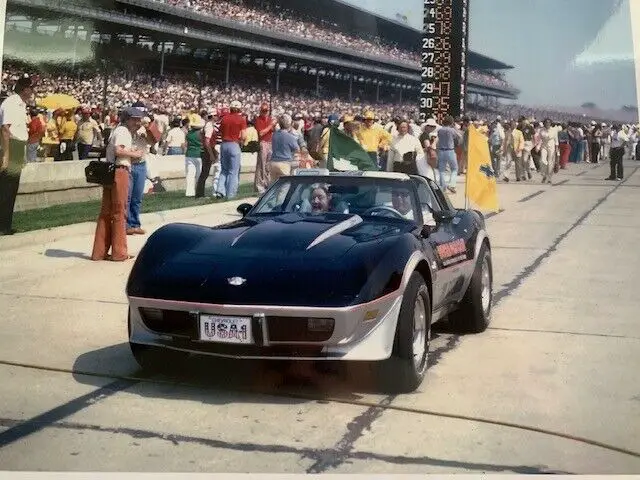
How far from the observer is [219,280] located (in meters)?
4.55

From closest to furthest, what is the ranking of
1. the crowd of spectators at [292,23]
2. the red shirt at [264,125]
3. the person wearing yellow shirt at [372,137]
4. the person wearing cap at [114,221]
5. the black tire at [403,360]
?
the black tire at [403,360], the person wearing cap at [114,221], the person wearing yellow shirt at [372,137], the red shirt at [264,125], the crowd of spectators at [292,23]

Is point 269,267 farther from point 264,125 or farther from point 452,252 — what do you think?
point 264,125

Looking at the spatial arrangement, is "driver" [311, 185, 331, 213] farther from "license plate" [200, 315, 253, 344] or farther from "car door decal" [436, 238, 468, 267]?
"license plate" [200, 315, 253, 344]

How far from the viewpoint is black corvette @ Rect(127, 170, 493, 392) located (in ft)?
14.6

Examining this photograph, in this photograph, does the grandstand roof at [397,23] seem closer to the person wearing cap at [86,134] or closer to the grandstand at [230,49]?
the grandstand at [230,49]

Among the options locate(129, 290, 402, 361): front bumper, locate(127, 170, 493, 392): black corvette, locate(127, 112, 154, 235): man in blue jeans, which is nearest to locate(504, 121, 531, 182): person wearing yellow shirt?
locate(127, 112, 154, 235): man in blue jeans

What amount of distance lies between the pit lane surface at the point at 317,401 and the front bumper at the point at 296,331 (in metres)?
0.23

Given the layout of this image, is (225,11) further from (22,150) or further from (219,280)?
(219,280)

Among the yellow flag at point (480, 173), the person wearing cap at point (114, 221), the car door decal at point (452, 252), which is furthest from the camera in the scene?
the yellow flag at point (480, 173)

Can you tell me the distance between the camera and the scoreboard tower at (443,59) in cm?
2384

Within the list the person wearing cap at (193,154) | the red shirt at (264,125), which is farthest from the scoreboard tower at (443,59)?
the person wearing cap at (193,154)

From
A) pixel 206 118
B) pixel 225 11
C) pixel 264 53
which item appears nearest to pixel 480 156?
pixel 206 118

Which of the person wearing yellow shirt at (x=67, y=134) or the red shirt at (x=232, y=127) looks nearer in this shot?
the person wearing yellow shirt at (x=67, y=134)

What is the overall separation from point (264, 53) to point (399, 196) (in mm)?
21177
